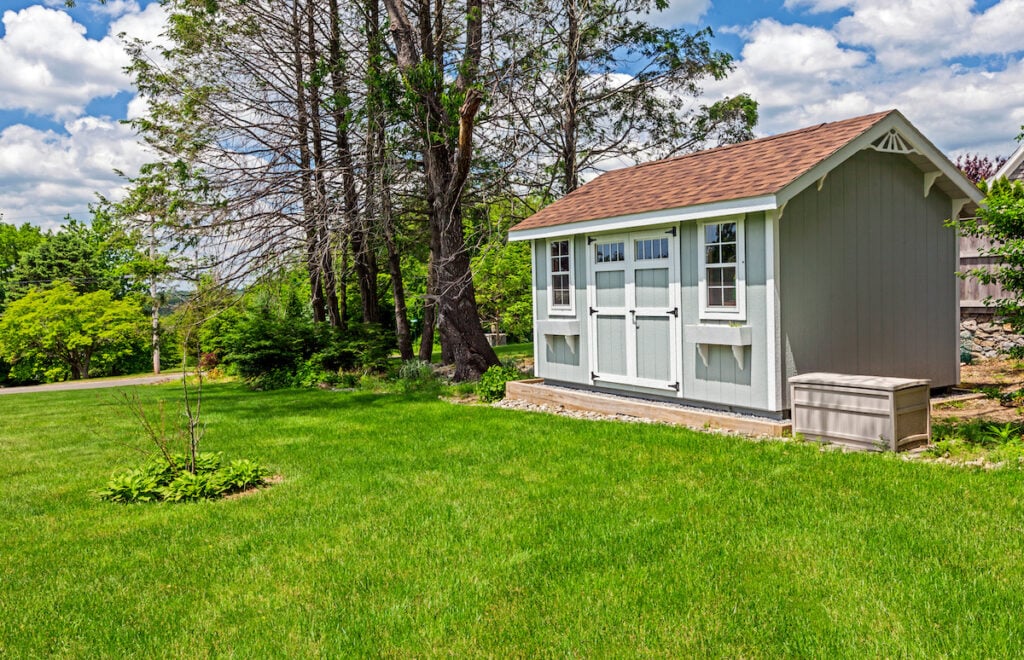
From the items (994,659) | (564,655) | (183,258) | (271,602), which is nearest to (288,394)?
(183,258)

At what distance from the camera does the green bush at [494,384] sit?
11.7 m

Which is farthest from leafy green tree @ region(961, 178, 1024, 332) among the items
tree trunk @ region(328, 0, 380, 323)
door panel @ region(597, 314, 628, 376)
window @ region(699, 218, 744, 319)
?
tree trunk @ region(328, 0, 380, 323)

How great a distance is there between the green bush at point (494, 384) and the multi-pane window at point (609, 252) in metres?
2.82

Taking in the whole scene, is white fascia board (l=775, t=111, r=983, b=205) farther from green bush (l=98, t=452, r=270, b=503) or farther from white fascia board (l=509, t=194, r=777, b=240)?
green bush (l=98, t=452, r=270, b=503)

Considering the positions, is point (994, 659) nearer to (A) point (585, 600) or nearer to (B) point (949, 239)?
(A) point (585, 600)

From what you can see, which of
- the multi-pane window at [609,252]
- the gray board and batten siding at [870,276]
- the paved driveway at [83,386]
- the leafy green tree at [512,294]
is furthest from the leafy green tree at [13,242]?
the gray board and batten siding at [870,276]

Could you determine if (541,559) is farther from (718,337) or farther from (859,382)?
(718,337)

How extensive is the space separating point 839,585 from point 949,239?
7.77 meters

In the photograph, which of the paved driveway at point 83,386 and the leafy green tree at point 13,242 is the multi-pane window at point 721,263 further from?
the leafy green tree at point 13,242

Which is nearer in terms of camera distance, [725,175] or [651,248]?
[725,175]

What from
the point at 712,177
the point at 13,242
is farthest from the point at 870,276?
the point at 13,242

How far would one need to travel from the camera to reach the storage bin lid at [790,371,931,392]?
257 inches

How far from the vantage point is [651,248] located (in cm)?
930

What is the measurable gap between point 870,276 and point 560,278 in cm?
431
